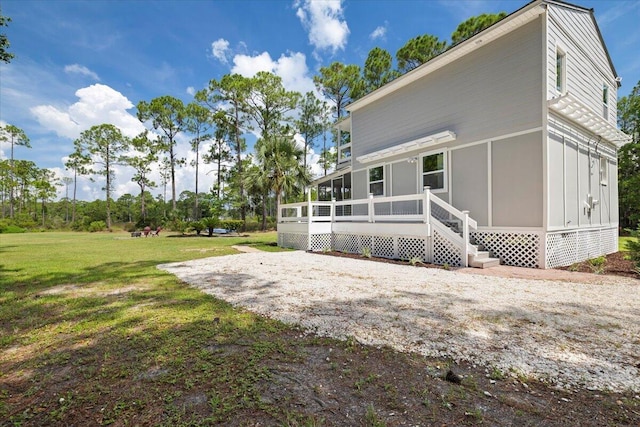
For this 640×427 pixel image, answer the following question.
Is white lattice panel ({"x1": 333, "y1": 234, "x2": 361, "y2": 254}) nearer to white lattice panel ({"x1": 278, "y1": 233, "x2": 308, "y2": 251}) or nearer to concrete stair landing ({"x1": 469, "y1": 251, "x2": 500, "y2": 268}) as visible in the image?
white lattice panel ({"x1": 278, "y1": 233, "x2": 308, "y2": 251})

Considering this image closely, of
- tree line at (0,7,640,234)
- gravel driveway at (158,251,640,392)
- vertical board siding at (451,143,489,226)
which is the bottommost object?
gravel driveway at (158,251,640,392)

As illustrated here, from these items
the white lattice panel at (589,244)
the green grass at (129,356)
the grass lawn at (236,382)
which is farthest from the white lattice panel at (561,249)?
the green grass at (129,356)

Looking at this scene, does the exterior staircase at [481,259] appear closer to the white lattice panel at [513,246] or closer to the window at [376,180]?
the white lattice panel at [513,246]

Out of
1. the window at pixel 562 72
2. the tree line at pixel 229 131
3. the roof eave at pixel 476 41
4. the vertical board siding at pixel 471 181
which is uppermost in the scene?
the tree line at pixel 229 131

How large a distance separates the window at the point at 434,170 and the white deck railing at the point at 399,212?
2.24 feet

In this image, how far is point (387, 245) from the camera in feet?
32.3

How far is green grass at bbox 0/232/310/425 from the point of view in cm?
199

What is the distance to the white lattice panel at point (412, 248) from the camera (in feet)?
28.7

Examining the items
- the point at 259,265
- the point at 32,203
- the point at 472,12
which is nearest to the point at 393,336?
the point at 259,265

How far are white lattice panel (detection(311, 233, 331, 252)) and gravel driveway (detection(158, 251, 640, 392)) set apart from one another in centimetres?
477

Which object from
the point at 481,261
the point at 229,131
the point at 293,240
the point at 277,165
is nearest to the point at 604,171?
the point at 481,261

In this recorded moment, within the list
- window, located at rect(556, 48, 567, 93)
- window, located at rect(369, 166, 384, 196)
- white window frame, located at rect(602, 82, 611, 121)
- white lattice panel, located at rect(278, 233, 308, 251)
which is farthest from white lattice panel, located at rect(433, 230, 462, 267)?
white window frame, located at rect(602, 82, 611, 121)

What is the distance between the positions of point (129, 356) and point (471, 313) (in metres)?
4.15

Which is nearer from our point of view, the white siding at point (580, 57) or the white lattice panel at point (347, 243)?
the white siding at point (580, 57)
